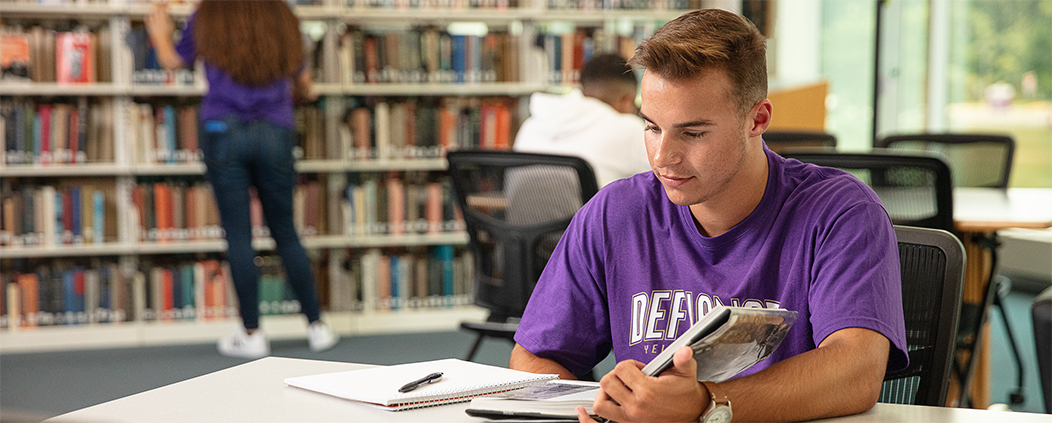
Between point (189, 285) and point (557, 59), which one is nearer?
point (189, 285)

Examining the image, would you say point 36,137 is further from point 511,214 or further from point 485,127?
point 511,214

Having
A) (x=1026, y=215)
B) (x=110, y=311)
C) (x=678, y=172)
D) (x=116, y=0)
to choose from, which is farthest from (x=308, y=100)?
(x=678, y=172)

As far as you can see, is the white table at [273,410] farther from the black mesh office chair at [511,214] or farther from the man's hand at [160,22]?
the man's hand at [160,22]

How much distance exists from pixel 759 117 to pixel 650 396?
19.1 inches

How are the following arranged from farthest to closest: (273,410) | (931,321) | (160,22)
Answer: (160,22), (931,321), (273,410)

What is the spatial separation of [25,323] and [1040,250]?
5.13 metres

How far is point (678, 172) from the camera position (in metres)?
1.15

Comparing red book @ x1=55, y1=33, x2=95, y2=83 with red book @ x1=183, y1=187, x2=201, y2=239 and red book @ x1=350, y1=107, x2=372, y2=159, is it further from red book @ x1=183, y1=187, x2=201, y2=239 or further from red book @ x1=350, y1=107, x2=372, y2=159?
red book @ x1=350, y1=107, x2=372, y2=159

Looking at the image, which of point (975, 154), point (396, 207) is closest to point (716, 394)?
point (975, 154)

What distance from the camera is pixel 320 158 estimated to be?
4219mm

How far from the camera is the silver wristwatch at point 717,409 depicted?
0.89m

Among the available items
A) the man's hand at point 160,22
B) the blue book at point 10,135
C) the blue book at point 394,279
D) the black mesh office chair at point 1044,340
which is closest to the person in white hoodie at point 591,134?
the black mesh office chair at point 1044,340

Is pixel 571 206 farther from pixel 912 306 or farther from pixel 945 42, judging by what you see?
pixel 945 42

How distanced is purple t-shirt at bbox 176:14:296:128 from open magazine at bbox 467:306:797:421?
9.69 ft
